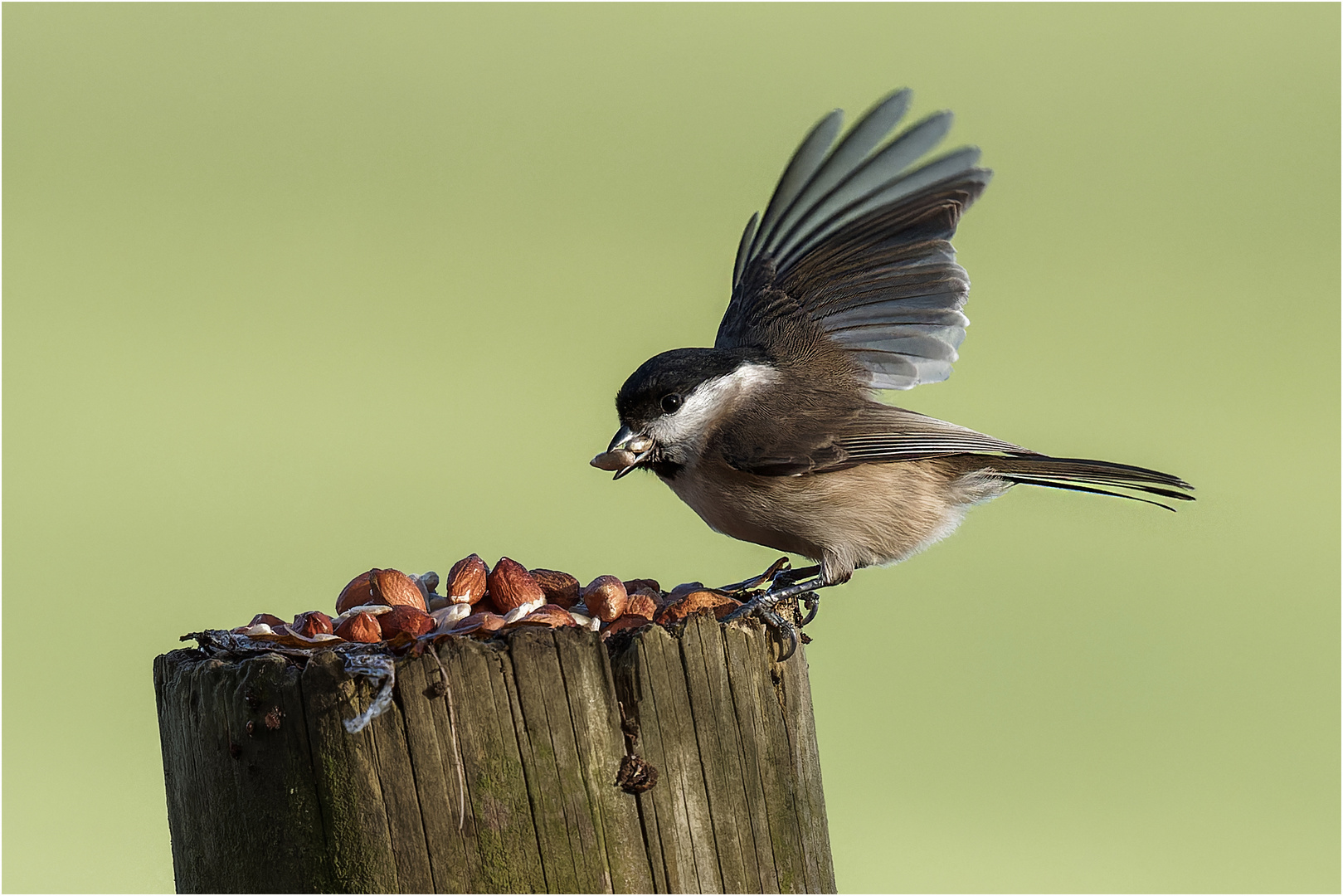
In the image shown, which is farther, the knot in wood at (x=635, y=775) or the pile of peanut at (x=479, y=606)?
the pile of peanut at (x=479, y=606)

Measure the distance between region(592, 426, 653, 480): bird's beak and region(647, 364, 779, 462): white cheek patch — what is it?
1.2 inches

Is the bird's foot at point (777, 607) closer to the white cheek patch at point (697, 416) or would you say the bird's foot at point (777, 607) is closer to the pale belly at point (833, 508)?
the pale belly at point (833, 508)

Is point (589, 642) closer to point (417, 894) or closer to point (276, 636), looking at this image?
point (417, 894)

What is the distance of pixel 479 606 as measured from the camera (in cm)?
204

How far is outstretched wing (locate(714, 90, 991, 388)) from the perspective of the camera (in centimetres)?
291

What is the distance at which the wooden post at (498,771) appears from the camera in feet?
4.67

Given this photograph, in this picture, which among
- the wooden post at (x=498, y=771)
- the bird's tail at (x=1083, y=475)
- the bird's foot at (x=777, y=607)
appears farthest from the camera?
the bird's tail at (x=1083, y=475)

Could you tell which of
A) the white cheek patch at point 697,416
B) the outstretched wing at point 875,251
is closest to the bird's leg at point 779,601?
the white cheek patch at point 697,416

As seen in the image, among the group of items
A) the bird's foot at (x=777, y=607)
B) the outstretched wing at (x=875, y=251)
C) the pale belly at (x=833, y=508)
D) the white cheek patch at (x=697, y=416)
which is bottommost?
the bird's foot at (x=777, y=607)

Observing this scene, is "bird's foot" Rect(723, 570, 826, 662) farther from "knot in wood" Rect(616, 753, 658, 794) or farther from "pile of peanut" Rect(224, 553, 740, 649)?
"knot in wood" Rect(616, 753, 658, 794)

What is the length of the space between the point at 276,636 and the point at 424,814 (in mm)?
454

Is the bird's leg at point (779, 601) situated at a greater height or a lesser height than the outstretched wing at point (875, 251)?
lesser

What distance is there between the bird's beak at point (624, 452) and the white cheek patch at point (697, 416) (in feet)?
0.10

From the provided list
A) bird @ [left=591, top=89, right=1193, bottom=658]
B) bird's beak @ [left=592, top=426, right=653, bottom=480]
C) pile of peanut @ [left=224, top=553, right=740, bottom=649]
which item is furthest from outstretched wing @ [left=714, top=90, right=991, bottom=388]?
pile of peanut @ [left=224, top=553, right=740, bottom=649]
